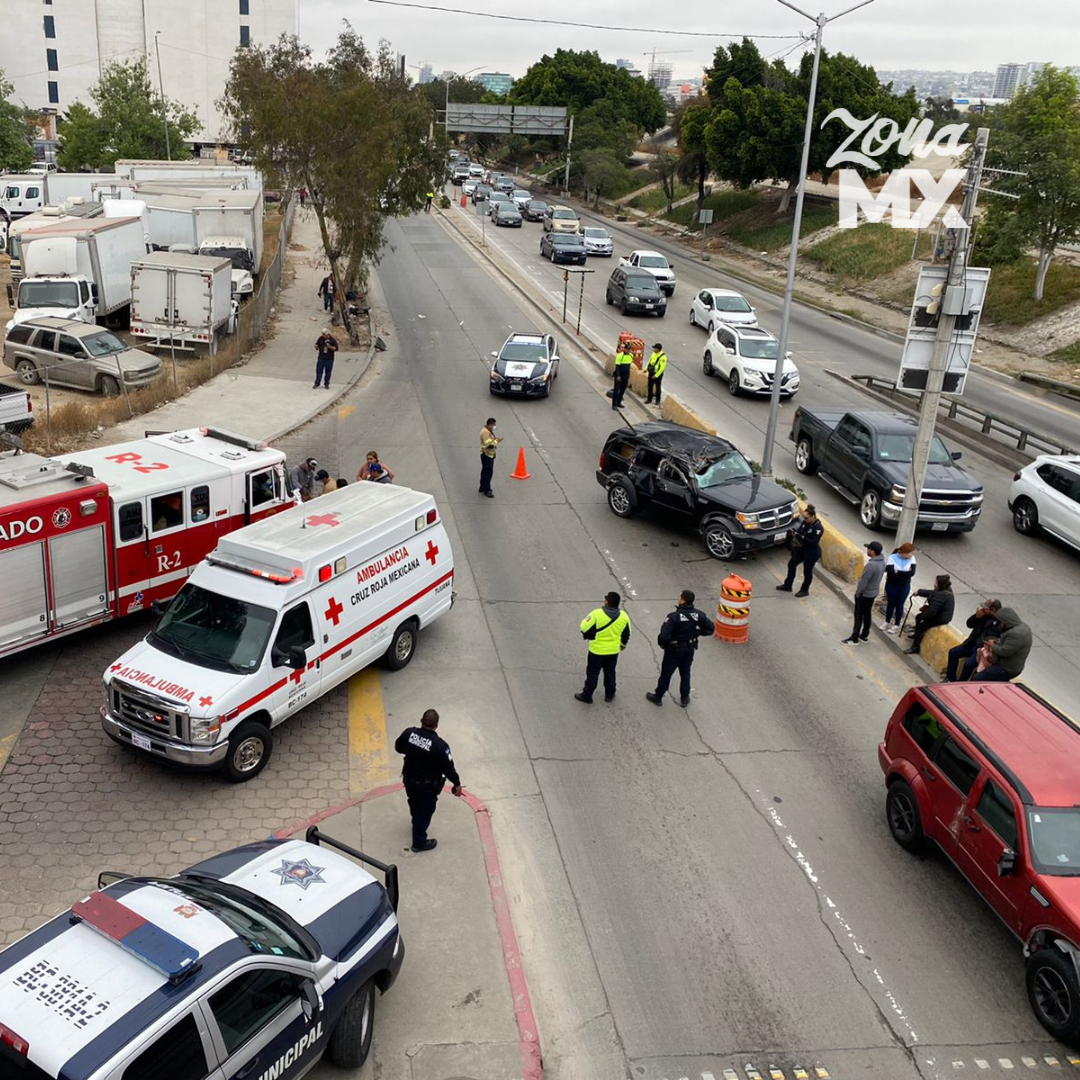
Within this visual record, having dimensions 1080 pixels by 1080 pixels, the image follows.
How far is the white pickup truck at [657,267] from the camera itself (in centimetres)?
4388

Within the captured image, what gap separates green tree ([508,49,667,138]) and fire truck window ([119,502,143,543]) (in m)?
88.3

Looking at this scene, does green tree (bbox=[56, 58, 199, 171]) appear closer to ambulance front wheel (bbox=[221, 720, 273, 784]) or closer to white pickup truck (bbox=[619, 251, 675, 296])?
white pickup truck (bbox=[619, 251, 675, 296])

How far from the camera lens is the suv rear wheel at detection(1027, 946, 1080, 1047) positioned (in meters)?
7.71

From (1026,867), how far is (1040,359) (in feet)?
109

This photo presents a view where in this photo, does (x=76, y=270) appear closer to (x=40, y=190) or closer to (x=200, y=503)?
(x=200, y=503)

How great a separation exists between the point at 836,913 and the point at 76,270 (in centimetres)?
3008

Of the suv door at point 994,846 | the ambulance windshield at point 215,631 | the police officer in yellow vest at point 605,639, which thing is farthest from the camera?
the police officer in yellow vest at point 605,639

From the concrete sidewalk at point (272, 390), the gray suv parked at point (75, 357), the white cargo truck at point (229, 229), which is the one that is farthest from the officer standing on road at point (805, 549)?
the white cargo truck at point (229, 229)

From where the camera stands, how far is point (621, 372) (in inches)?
1029

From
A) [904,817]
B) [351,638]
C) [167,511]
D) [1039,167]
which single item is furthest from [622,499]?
[1039,167]

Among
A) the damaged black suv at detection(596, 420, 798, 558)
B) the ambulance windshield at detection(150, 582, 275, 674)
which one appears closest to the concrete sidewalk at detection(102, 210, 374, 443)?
the damaged black suv at detection(596, 420, 798, 558)

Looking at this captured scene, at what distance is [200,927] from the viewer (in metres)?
6.42

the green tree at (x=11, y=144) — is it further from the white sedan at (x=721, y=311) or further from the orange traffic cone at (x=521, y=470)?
the orange traffic cone at (x=521, y=470)

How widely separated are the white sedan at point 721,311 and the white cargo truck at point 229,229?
56.1ft
